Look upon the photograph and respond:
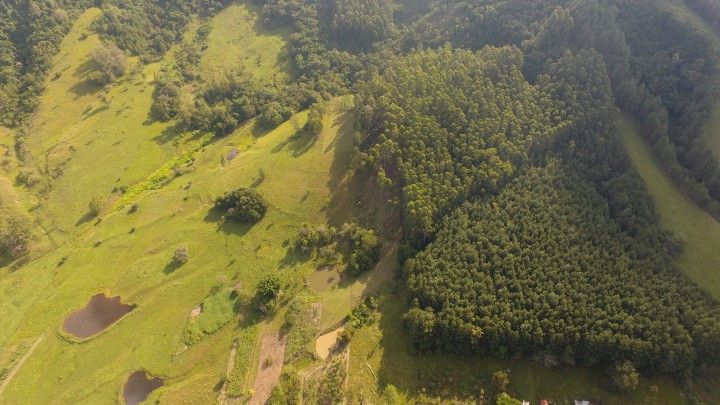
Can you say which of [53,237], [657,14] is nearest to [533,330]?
[657,14]

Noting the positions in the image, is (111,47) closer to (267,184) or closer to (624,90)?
(267,184)

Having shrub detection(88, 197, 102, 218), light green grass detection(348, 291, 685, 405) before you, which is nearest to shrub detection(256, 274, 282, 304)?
light green grass detection(348, 291, 685, 405)

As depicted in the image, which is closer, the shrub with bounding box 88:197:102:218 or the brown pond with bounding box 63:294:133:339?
the brown pond with bounding box 63:294:133:339

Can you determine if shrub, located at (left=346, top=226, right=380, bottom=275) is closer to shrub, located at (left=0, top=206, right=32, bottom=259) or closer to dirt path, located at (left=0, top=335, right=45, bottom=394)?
dirt path, located at (left=0, top=335, right=45, bottom=394)

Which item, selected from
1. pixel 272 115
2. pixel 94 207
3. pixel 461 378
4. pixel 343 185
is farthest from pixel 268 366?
pixel 272 115

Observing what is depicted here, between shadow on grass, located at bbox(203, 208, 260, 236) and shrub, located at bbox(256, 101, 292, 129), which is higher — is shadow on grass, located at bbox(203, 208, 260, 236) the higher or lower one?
the lower one

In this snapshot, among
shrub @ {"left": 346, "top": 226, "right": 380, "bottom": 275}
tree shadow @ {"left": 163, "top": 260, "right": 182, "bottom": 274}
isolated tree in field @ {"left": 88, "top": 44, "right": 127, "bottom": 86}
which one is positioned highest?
Result: isolated tree in field @ {"left": 88, "top": 44, "right": 127, "bottom": 86}
